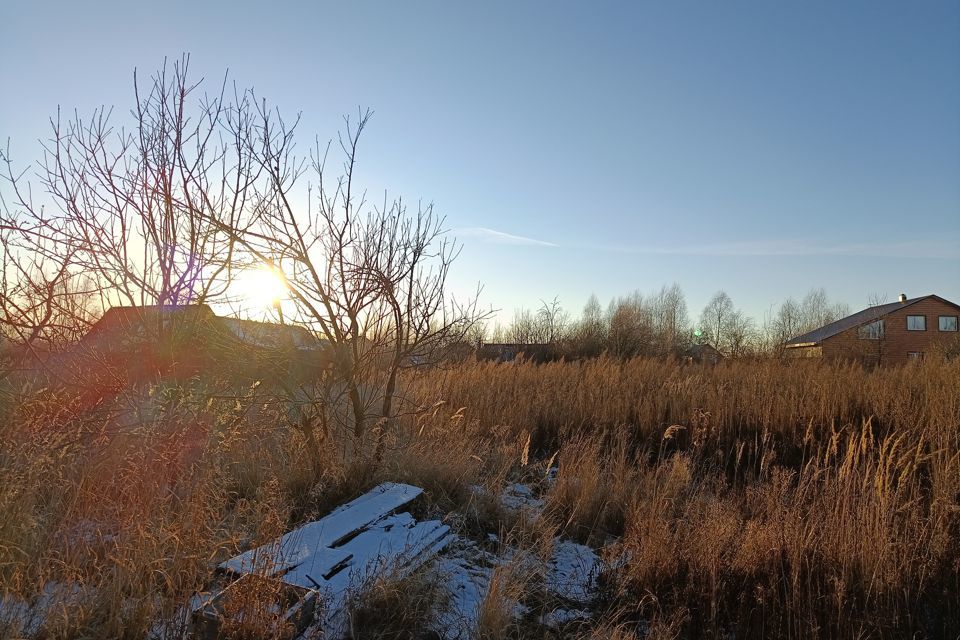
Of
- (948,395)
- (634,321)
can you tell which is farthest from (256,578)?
(634,321)

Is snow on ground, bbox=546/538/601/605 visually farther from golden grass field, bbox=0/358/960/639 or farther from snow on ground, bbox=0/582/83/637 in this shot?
snow on ground, bbox=0/582/83/637

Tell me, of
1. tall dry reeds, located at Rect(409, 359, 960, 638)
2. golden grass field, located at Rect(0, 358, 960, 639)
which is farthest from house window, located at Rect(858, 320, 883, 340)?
golden grass field, located at Rect(0, 358, 960, 639)

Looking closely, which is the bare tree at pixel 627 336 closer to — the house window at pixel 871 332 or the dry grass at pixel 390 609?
the house window at pixel 871 332

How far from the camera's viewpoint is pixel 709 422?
21.3ft

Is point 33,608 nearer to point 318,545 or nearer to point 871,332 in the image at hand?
point 318,545

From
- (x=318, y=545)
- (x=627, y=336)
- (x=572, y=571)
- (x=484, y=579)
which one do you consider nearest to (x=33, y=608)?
(x=318, y=545)

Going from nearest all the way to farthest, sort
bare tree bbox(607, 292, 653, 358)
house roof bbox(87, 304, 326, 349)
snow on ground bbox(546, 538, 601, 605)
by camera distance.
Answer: snow on ground bbox(546, 538, 601, 605)
house roof bbox(87, 304, 326, 349)
bare tree bbox(607, 292, 653, 358)

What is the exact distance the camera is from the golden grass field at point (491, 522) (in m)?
2.35

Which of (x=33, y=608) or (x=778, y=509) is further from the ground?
(x=778, y=509)

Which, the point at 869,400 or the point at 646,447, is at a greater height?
the point at 869,400

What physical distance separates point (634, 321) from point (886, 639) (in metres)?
22.5

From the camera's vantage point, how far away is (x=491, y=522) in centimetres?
383

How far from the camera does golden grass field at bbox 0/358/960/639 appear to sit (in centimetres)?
235

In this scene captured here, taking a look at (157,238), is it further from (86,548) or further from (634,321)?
(634,321)
